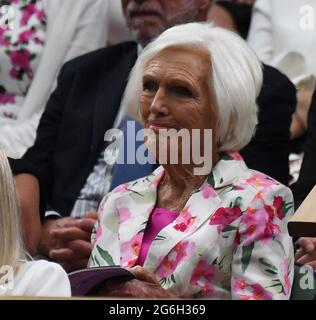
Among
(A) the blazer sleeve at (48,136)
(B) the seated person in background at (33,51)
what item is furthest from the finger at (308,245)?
(B) the seated person in background at (33,51)

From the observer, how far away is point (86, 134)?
10.7 feet

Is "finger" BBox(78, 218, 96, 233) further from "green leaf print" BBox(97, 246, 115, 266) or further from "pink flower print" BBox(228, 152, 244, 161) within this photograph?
"pink flower print" BBox(228, 152, 244, 161)

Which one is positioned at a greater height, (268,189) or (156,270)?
(268,189)

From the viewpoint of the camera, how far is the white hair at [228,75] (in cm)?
254

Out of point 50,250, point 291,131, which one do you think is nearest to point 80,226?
point 50,250

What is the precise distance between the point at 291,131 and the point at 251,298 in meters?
1.18

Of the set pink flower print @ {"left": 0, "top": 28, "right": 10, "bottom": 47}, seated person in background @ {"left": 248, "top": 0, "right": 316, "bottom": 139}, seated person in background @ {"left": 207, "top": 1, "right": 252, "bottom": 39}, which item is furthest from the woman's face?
seated person in background @ {"left": 207, "top": 1, "right": 252, "bottom": 39}

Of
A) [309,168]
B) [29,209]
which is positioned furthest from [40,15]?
[309,168]

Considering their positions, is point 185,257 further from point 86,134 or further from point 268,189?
point 86,134

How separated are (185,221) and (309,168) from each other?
0.63 meters

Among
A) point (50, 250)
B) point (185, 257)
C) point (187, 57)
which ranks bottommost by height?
point (50, 250)

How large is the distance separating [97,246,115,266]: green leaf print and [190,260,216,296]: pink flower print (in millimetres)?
204

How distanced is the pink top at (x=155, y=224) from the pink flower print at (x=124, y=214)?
0.05 metres

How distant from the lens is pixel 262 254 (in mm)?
2383
